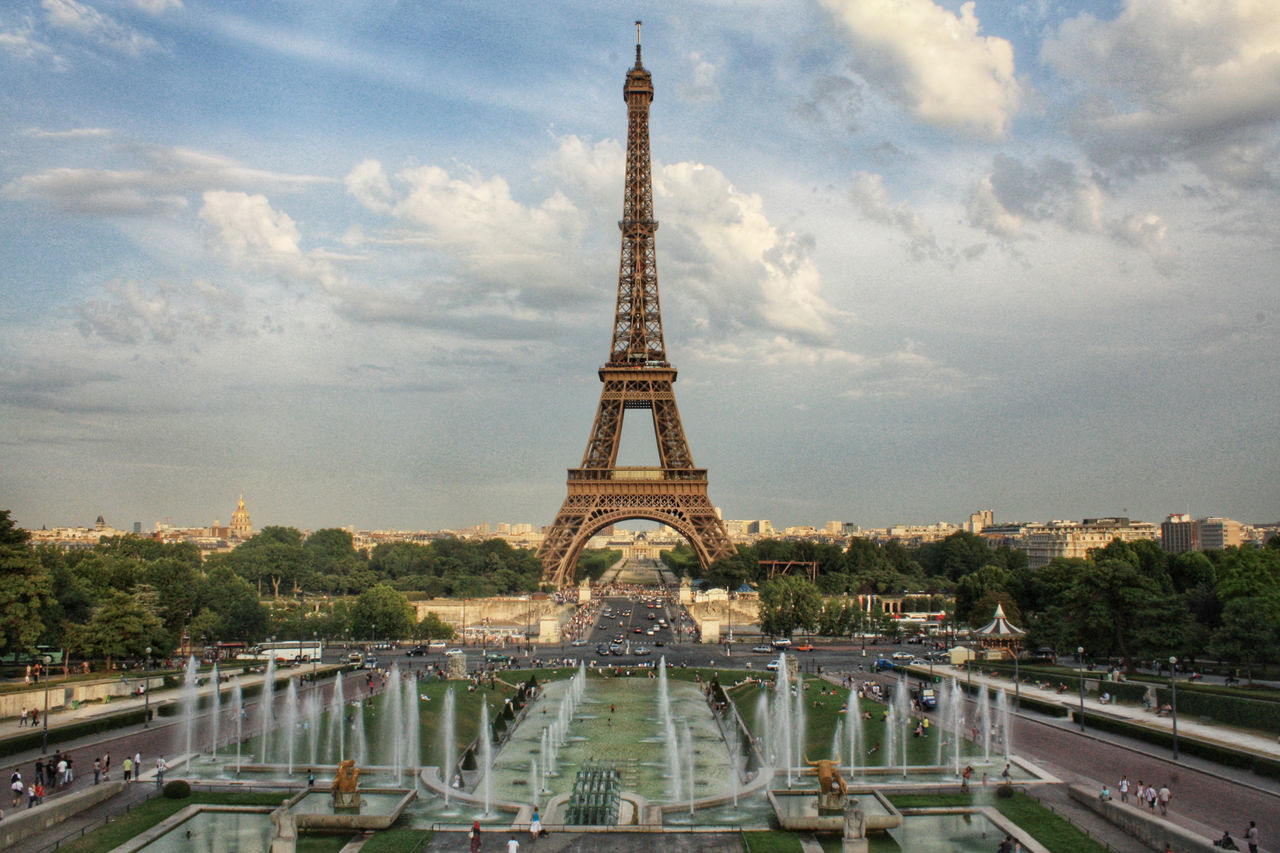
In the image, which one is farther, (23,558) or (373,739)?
(23,558)

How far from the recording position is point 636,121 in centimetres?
9169

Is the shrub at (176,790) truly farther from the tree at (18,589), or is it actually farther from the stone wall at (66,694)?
the tree at (18,589)

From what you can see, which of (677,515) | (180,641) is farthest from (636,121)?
(180,641)

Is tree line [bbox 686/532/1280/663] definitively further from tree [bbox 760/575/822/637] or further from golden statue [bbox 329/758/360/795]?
golden statue [bbox 329/758/360/795]

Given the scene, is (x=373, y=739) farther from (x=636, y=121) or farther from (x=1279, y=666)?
(x=636, y=121)

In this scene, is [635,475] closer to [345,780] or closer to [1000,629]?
[1000,629]

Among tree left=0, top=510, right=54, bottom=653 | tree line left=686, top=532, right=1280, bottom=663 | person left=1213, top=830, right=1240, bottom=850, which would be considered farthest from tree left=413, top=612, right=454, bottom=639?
person left=1213, top=830, right=1240, bottom=850

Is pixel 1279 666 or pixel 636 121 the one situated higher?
pixel 636 121

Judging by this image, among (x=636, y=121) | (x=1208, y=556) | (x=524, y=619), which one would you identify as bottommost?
(x=524, y=619)

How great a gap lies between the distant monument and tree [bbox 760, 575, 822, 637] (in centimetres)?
5115

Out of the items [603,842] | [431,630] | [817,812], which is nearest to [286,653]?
[431,630]

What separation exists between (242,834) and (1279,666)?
165 feet

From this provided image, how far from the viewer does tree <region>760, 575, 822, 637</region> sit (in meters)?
73.0

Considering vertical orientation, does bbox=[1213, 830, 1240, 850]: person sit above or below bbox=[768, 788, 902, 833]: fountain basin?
above
